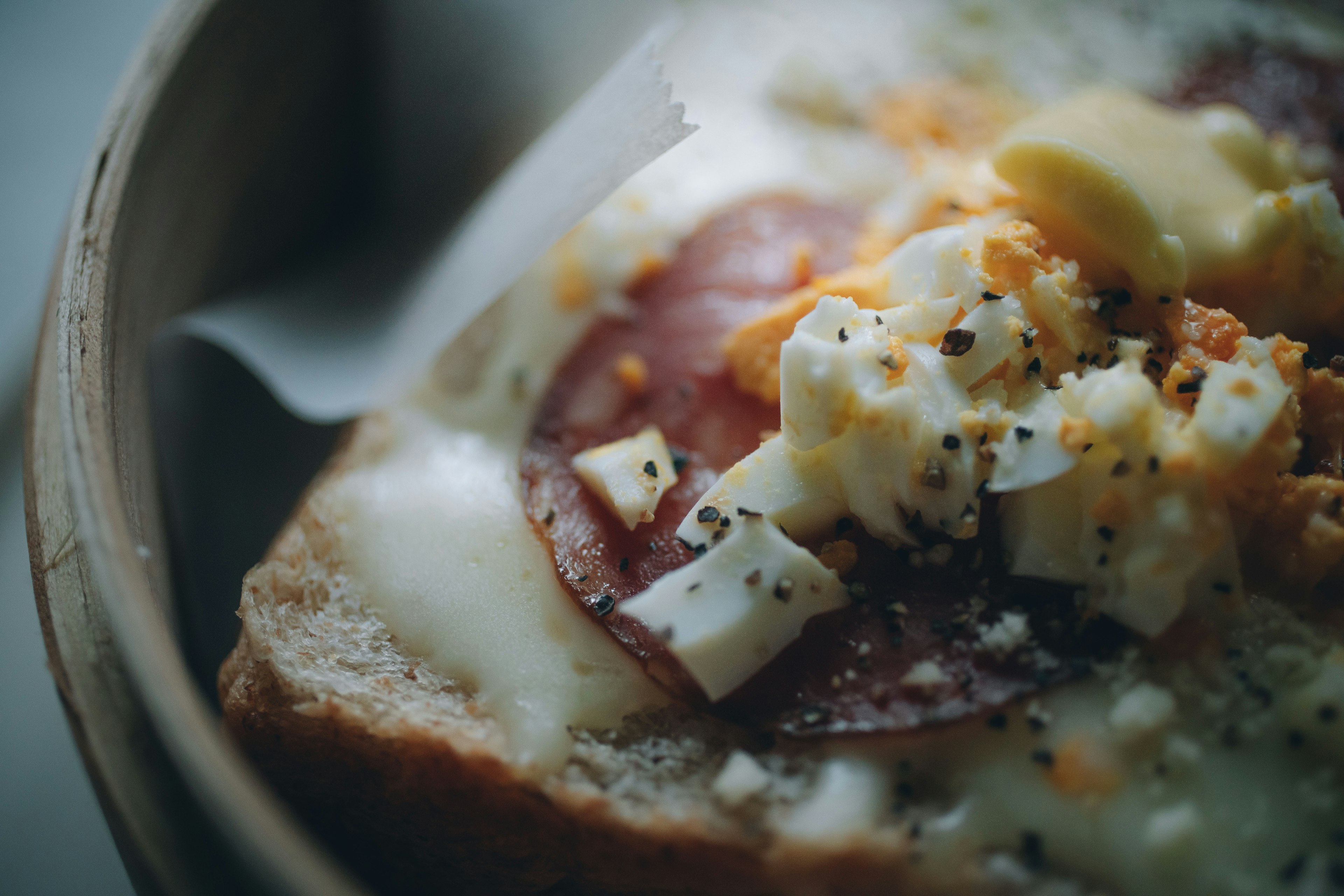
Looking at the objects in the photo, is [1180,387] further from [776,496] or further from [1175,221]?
[776,496]

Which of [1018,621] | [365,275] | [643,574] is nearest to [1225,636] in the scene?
[1018,621]

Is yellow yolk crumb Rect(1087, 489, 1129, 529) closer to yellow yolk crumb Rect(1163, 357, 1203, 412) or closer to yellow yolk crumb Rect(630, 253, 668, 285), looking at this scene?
yellow yolk crumb Rect(1163, 357, 1203, 412)

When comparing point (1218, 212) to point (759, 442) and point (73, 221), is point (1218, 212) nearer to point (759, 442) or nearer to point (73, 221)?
point (759, 442)

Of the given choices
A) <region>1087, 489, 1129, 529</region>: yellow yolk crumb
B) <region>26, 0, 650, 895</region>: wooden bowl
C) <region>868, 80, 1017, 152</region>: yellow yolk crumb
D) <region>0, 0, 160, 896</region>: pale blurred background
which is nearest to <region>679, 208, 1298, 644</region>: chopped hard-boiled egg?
<region>1087, 489, 1129, 529</region>: yellow yolk crumb

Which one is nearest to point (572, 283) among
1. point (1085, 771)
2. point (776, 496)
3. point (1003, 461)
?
point (776, 496)

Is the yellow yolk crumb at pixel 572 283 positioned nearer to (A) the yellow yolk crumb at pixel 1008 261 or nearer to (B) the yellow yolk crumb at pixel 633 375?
(B) the yellow yolk crumb at pixel 633 375
